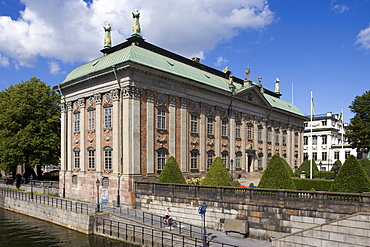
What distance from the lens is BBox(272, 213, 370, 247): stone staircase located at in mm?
16125

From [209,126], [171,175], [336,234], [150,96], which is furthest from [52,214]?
[336,234]

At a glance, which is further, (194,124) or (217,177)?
(194,124)

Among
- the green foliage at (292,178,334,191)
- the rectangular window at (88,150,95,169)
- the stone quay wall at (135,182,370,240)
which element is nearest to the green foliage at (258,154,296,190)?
the stone quay wall at (135,182,370,240)

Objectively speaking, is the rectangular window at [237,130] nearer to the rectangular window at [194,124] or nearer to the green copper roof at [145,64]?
the green copper roof at [145,64]

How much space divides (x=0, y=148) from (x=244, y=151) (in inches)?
1340

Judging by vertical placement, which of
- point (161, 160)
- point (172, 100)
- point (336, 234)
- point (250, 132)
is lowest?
point (336, 234)

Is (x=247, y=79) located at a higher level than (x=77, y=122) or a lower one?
higher

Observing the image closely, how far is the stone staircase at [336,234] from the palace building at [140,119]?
598 inches

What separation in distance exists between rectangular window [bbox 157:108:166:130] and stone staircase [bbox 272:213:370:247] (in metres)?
17.4

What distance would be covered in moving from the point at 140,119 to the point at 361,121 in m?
42.2

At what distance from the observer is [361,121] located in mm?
54844

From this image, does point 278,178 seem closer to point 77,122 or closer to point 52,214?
point 52,214

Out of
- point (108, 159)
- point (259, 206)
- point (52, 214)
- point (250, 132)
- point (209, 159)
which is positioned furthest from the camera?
point (250, 132)

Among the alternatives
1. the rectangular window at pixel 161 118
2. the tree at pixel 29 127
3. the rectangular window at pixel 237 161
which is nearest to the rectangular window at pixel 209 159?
the rectangular window at pixel 237 161
